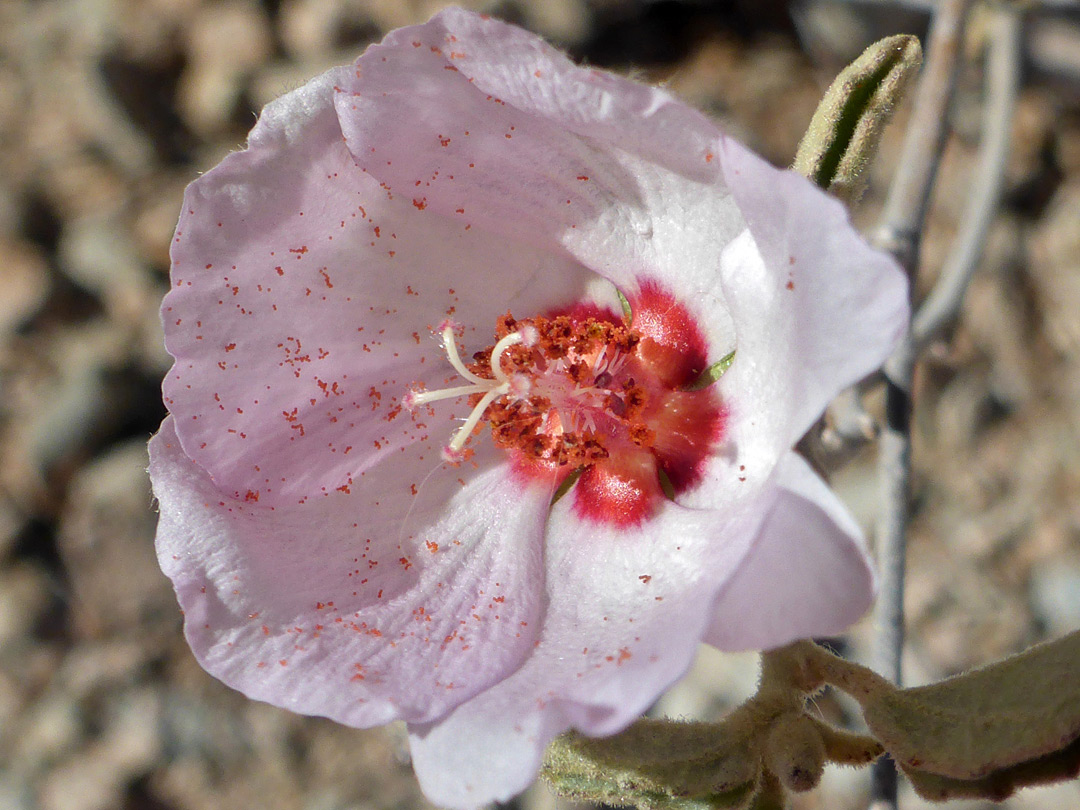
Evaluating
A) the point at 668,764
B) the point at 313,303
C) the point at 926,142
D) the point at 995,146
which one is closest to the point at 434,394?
the point at 313,303

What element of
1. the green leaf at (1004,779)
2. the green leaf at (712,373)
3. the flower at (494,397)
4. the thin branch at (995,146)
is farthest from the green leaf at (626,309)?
the thin branch at (995,146)

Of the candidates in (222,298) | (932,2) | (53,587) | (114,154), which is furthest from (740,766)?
(114,154)

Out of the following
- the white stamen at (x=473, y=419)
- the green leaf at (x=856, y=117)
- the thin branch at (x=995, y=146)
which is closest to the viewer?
the green leaf at (x=856, y=117)

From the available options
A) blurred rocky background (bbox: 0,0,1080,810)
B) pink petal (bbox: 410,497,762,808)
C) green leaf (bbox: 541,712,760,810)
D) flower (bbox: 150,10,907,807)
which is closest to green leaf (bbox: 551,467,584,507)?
flower (bbox: 150,10,907,807)

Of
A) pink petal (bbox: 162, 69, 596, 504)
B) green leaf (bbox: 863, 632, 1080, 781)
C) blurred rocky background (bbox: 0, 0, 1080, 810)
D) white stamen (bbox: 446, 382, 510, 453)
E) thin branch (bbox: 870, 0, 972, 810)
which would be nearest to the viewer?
green leaf (bbox: 863, 632, 1080, 781)

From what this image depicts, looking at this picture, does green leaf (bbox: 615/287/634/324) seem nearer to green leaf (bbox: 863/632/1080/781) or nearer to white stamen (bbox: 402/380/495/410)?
white stamen (bbox: 402/380/495/410)

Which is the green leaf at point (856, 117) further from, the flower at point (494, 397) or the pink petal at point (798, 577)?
the pink petal at point (798, 577)

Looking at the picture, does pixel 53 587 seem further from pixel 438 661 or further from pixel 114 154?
pixel 438 661
